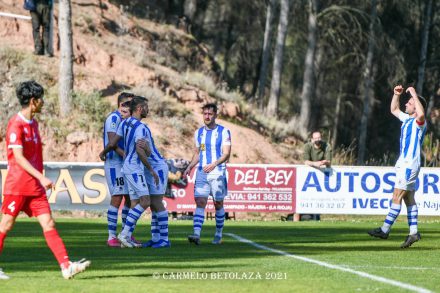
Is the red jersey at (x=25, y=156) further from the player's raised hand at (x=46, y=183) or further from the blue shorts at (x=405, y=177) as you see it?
the blue shorts at (x=405, y=177)

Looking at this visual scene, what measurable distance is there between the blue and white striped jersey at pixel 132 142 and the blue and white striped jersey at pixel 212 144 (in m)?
1.36

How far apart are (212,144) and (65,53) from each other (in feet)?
61.9

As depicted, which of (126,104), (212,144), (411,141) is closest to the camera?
(126,104)

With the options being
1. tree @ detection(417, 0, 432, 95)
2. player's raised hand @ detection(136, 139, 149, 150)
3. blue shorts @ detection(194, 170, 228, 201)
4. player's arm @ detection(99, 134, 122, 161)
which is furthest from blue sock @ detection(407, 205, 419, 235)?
tree @ detection(417, 0, 432, 95)

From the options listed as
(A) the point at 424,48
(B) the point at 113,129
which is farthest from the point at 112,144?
(A) the point at 424,48

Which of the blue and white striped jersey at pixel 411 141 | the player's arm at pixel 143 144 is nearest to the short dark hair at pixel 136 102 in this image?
the player's arm at pixel 143 144

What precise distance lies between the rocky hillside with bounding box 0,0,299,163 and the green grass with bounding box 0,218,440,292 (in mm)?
15021

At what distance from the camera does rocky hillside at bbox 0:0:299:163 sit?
3544cm

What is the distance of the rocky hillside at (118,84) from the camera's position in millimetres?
35438

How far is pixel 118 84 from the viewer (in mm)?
38375

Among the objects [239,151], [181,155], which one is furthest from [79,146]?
[239,151]

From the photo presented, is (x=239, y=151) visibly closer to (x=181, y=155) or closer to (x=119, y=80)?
(x=181, y=155)

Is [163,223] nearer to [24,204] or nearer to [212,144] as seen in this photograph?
[212,144]

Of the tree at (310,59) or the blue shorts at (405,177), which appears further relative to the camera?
the tree at (310,59)
